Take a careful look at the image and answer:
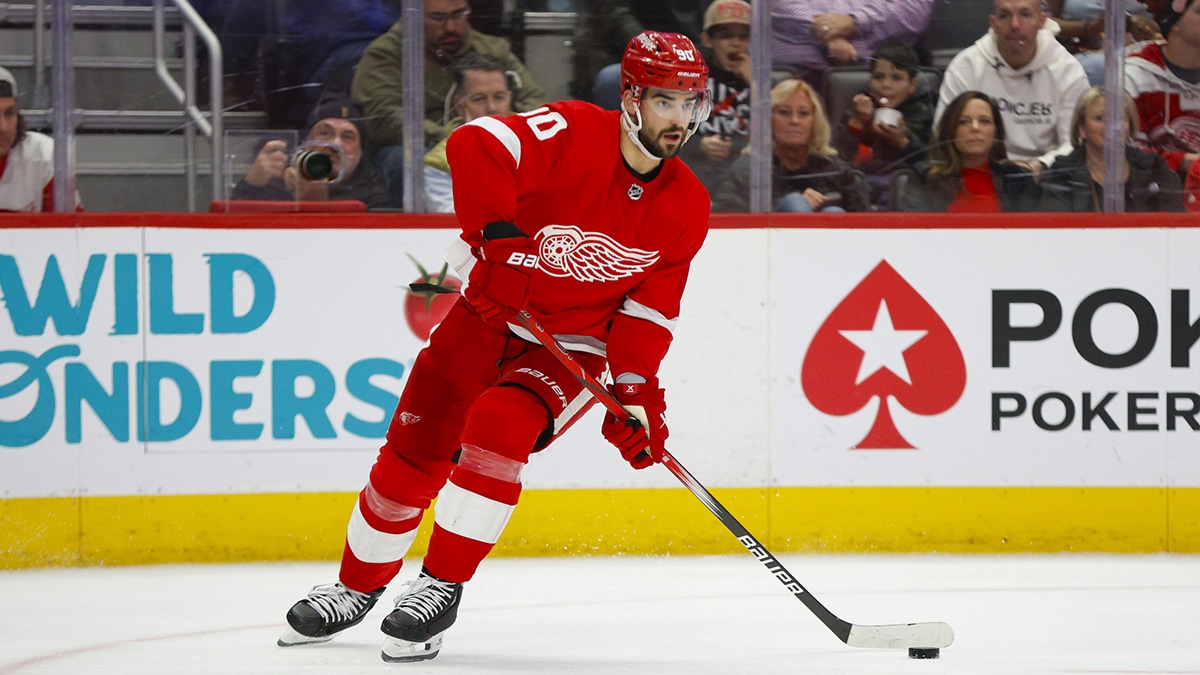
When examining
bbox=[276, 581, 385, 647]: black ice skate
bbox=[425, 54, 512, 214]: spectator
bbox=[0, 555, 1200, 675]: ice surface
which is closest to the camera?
bbox=[0, 555, 1200, 675]: ice surface

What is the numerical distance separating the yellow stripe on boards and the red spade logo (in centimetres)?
26

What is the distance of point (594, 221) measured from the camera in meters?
2.79

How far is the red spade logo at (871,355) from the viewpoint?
13.3ft

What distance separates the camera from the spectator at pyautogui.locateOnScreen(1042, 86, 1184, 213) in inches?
164

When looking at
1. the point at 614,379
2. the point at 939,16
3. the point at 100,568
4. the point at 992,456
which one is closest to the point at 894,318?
the point at 992,456

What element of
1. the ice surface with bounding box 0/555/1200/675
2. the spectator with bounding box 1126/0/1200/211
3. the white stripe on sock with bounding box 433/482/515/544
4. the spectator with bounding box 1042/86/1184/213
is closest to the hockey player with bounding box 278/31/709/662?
the white stripe on sock with bounding box 433/482/515/544

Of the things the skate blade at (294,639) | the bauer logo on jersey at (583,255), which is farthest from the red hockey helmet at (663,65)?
the skate blade at (294,639)

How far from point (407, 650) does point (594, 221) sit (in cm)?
87

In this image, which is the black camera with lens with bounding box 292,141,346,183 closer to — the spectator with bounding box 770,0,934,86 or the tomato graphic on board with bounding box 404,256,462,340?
the tomato graphic on board with bounding box 404,256,462,340

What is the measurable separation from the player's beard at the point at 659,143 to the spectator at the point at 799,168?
1399mm

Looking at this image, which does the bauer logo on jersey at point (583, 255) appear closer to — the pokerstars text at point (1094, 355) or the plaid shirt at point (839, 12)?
the plaid shirt at point (839, 12)

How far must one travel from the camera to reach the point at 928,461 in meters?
4.07

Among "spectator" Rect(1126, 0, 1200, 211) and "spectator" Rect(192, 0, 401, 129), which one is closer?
"spectator" Rect(192, 0, 401, 129)

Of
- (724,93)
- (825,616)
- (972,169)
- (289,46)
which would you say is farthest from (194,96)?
(825,616)
